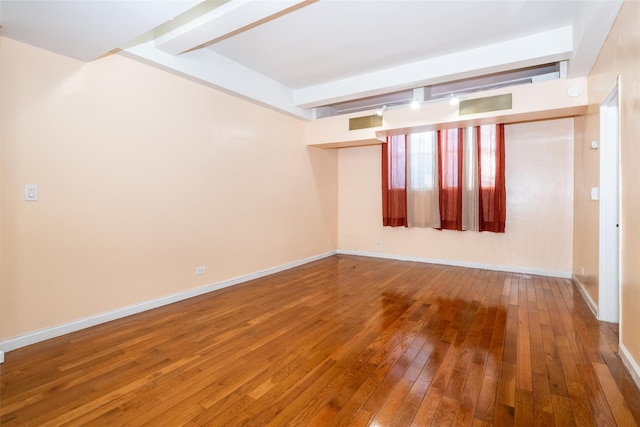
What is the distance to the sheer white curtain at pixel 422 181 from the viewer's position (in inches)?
221

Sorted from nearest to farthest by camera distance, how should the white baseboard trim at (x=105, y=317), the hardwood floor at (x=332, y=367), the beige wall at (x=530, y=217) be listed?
the hardwood floor at (x=332, y=367)
the white baseboard trim at (x=105, y=317)
the beige wall at (x=530, y=217)

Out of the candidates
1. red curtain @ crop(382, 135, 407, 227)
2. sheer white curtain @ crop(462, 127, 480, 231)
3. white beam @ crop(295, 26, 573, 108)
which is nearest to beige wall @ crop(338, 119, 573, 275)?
sheer white curtain @ crop(462, 127, 480, 231)

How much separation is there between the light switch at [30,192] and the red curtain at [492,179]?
585 cm

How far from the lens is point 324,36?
11.6 ft

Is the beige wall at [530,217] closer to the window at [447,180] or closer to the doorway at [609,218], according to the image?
the window at [447,180]

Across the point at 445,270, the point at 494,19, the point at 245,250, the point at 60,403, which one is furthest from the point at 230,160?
the point at 445,270

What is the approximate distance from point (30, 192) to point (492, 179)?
19.7 feet

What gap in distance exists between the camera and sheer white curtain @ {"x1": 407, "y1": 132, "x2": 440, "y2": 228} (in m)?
5.62

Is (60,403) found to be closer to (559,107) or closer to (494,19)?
(494,19)

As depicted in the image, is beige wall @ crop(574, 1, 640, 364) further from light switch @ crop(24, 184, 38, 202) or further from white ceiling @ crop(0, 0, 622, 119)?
light switch @ crop(24, 184, 38, 202)

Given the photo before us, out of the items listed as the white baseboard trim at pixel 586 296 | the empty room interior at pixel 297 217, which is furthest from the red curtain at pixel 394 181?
the white baseboard trim at pixel 586 296

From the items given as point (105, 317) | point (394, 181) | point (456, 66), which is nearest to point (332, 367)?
point (105, 317)

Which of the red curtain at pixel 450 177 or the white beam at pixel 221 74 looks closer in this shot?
the white beam at pixel 221 74

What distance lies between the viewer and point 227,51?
13.0 ft
